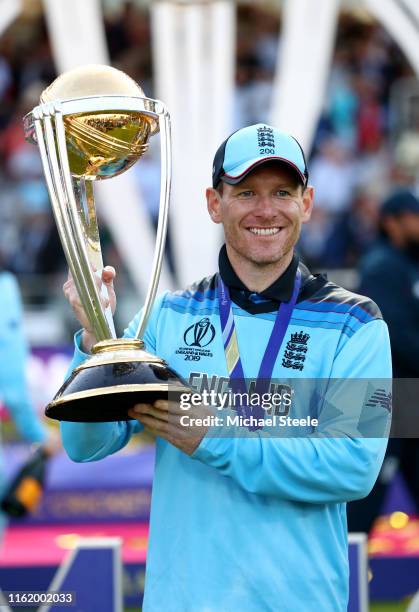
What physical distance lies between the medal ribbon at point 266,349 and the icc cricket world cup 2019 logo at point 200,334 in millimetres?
31

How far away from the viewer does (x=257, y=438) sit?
2.40 m

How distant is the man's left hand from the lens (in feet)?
7.65

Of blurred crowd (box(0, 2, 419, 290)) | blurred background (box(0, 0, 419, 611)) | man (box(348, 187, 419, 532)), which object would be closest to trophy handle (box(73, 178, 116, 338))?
man (box(348, 187, 419, 532))

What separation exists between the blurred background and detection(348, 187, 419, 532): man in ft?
6.40

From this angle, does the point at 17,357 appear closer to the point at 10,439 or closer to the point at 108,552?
the point at 108,552

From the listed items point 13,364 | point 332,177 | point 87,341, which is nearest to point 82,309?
point 87,341

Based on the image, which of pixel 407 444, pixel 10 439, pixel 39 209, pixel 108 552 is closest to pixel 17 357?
pixel 108 552

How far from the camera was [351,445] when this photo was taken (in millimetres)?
2422

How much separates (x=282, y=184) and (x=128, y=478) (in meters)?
4.58

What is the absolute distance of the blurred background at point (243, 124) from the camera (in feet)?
29.5

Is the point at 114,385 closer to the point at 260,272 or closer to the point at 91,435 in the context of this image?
the point at 91,435

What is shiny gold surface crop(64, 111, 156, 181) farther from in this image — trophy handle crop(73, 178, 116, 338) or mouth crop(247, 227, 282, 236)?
mouth crop(247, 227, 282, 236)

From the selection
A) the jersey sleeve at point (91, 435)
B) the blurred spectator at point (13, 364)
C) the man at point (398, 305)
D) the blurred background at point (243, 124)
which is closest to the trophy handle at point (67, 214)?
the jersey sleeve at point (91, 435)

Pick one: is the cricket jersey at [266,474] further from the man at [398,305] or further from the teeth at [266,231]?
the man at [398,305]
